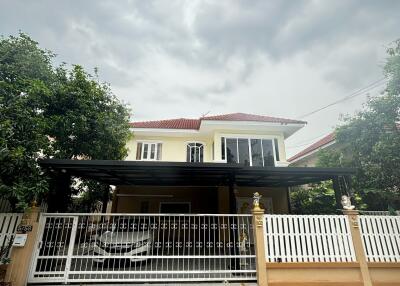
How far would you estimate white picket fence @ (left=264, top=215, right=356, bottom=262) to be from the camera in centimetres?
532

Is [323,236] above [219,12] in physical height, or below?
below

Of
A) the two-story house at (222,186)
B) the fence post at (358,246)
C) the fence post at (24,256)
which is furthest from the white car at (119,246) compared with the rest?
the fence post at (358,246)

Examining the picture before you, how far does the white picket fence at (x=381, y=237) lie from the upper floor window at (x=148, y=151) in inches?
378

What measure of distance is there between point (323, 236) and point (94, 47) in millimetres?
9210

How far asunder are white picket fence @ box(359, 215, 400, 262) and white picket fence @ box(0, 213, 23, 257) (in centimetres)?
888

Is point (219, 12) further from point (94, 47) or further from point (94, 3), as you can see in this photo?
point (94, 47)

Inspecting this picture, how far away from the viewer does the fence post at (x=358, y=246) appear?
5198 millimetres

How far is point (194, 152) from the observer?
12.5 m

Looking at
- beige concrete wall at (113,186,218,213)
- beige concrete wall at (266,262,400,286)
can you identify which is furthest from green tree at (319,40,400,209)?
beige concrete wall at (113,186,218,213)

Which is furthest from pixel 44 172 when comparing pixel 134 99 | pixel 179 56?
pixel 179 56

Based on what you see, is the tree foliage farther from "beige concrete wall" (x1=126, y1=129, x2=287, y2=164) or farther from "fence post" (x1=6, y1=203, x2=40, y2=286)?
"beige concrete wall" (x1=126, y1=129, x2=287, y2=164)

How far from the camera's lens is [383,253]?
540 cm

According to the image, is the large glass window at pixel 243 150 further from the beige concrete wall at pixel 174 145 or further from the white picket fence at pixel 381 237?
the white picket fence at pixel 381 237

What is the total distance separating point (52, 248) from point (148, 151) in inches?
282
